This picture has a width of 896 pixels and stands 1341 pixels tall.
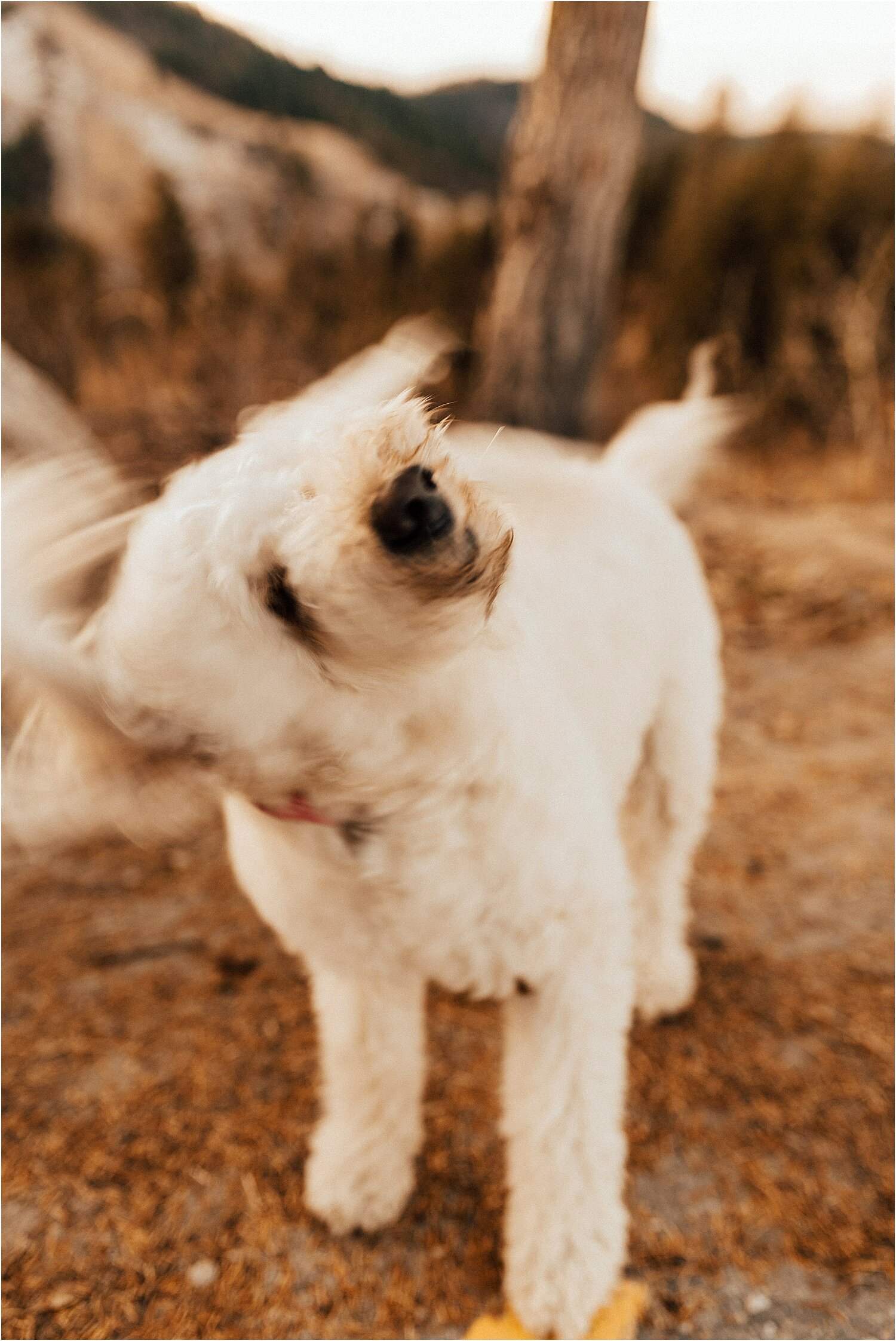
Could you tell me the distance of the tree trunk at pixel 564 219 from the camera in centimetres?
362

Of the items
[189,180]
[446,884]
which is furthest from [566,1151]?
[189,180]

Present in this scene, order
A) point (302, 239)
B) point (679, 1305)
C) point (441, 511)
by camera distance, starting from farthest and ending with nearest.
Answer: point (302, 239) → point (679, 1305) → point (441, 511)

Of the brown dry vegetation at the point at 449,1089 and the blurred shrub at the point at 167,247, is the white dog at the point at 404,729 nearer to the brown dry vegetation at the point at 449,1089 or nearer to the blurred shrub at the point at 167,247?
the brown dry vegetation at the point at 449,1089

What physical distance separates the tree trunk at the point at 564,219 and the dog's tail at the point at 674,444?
7.17ft

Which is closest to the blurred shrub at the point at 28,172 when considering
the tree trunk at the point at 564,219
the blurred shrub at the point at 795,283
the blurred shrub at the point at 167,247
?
the blurred shrub at the point at 167,247

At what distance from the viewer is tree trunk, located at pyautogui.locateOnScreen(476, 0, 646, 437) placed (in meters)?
3.62

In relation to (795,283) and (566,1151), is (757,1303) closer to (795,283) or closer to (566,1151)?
(566,1151)

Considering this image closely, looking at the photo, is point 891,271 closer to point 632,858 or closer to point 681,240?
point 681,240

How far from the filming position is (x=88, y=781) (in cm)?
87

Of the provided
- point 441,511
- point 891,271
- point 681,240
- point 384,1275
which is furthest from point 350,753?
point 681,240

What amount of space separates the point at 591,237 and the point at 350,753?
154 inches

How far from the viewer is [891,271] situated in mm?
5824

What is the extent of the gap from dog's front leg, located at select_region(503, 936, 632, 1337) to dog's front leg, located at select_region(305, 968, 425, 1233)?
10.3 inches

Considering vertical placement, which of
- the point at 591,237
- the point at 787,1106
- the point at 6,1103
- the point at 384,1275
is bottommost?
the point at 6,1103
